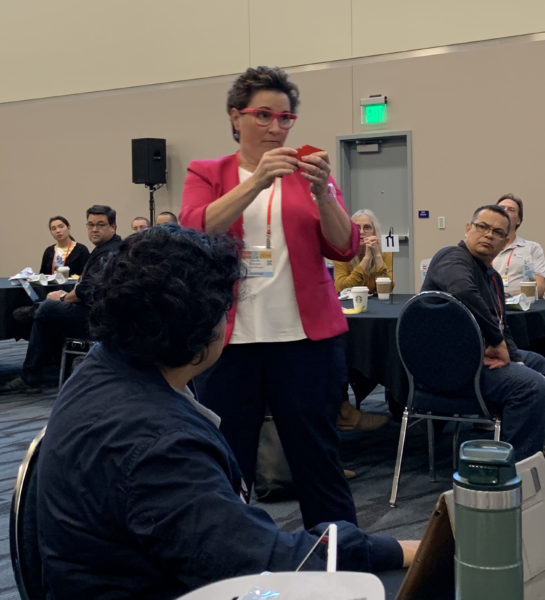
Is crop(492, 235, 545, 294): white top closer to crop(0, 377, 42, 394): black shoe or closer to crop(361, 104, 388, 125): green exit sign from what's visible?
crop(361, 104, 388, 125): green exit sign

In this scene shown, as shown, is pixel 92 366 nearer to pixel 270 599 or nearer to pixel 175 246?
pixel 175 246

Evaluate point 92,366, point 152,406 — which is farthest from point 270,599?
point 92,366

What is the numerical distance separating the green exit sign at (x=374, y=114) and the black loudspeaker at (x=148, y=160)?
97.0 inches

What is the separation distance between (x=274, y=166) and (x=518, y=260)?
411 centimetres

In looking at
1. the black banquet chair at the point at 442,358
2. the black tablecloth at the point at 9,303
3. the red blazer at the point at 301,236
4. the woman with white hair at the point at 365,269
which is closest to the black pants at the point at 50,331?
the black tablecloth at the point at 9,303

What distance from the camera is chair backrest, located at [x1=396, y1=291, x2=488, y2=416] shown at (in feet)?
10.5

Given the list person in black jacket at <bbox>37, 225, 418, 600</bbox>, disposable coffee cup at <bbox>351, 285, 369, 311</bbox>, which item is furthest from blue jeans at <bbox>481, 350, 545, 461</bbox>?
person in black jacket at <bbox>37, 225, 418, 600</bbox>

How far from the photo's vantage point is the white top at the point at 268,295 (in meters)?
2.09

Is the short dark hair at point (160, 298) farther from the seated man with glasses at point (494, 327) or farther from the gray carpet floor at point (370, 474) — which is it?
the seated man with glasses at point (494, 327)

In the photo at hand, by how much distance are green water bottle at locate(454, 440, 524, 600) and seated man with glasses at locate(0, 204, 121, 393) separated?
479cm

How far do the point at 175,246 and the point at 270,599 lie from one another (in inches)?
21.9

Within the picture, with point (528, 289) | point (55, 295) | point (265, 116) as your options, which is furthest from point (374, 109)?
point (265, 116)

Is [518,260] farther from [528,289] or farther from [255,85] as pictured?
[255,85]

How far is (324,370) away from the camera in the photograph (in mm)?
2123
